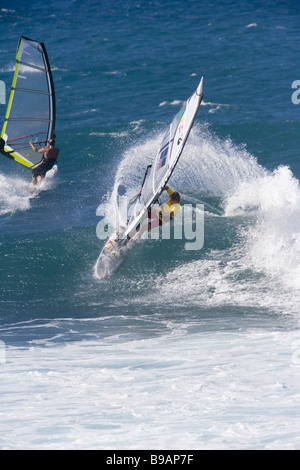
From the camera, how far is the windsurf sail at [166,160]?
10727 mm

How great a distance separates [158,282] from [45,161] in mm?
5858

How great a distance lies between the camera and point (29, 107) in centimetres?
1606

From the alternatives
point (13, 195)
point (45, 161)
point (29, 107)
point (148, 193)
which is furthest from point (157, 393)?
point (29, 107)

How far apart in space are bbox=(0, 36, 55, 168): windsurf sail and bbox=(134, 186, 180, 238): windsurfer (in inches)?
207

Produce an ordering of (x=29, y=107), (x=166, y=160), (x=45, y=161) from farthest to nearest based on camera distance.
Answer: (x=45, y=161), (x=29, y=107), (x=166, y=160)

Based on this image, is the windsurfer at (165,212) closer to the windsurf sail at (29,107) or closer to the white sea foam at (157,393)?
the white sea foam at (157,393)

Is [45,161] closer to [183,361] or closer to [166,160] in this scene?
[166,160]

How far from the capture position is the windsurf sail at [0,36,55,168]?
51.1ft

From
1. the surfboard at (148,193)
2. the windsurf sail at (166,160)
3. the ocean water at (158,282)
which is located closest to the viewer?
the ocean water at (158,282)

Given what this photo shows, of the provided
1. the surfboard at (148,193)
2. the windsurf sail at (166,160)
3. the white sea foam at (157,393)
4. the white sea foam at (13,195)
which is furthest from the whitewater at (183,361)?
the white sea foam at (13,195)

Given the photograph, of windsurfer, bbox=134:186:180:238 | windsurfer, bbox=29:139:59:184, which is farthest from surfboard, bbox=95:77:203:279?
windsurfer, bbox=29:139:59:184

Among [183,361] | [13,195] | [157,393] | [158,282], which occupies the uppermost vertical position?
[13,195]

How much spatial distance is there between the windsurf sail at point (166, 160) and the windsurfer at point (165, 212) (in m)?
0.28
